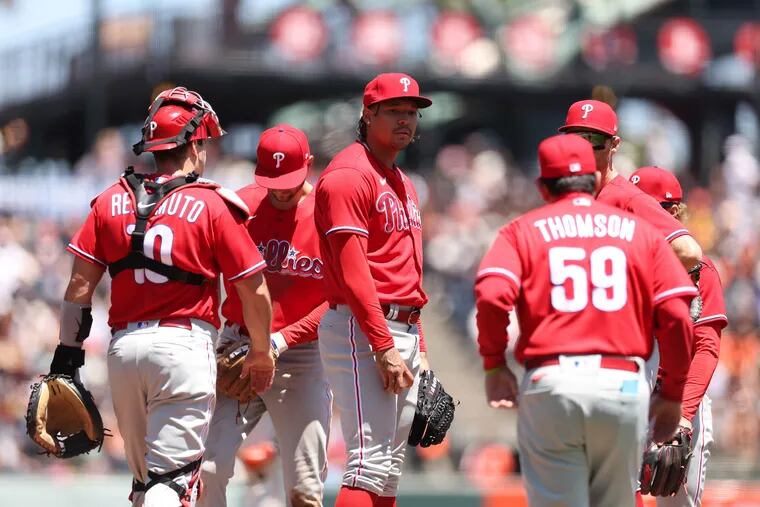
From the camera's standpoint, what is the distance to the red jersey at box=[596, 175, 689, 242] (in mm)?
6879

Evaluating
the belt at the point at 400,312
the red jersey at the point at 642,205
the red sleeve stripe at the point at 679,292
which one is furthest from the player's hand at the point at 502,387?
the red jersey at the point at 642,205

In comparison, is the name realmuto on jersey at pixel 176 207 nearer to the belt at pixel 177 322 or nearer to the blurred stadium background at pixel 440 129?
the belt at pixel 177 322

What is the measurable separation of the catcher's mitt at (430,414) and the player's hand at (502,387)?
1.34 meters

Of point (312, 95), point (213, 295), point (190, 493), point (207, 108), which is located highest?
point (312, 95)

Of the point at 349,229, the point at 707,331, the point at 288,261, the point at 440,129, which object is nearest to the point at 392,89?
the point at 349,229

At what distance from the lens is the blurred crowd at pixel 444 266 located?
14.8 metres

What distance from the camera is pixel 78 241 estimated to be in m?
6.87

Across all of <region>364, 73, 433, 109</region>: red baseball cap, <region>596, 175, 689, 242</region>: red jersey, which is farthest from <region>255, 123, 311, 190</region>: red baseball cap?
<region>596, 175, 689, 242</region>: red jersey

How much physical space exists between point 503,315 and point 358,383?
138 cm

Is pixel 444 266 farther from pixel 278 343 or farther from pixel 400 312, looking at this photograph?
pixel 400 312

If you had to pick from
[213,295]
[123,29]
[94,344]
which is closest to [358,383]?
[213,295]

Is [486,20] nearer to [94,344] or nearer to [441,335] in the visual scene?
[441,335]

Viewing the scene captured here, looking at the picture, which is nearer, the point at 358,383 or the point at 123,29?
the point at 358,383

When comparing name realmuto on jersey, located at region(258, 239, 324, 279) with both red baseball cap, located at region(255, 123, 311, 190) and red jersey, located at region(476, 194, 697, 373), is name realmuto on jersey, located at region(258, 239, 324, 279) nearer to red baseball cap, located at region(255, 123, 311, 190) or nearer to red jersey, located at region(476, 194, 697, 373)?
red baseball cap, located at region(255, 123, 311, 190)
